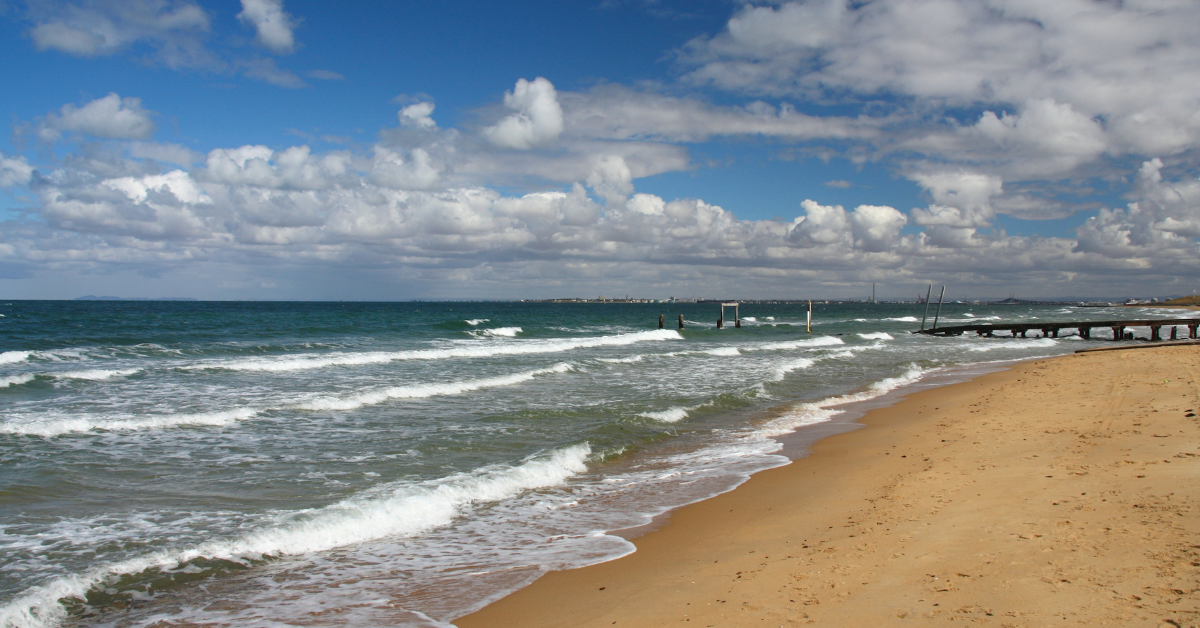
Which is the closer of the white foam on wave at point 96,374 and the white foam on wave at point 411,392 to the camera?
the white foam on wave at point 411,392

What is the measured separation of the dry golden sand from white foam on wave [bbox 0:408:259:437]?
9498 millimetres

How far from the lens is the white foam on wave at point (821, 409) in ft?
38.2

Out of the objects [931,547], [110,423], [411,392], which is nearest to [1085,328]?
[411,392]

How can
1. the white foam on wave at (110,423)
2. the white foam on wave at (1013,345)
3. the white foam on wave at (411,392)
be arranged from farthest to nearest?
the white foam on wave at (1013,345), the white foam on wave at (411,392), the white foam on wave at (110,423)

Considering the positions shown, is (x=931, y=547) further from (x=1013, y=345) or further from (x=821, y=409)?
(x=1013, y=345)

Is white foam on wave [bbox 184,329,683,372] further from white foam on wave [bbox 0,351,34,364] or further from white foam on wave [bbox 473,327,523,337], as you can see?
white foam on wave [bbox 473,327,523,337]

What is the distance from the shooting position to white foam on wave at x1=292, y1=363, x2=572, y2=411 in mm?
13516

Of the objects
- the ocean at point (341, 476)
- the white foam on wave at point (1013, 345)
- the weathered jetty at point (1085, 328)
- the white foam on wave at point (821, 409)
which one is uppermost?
the weathered jetty at point (1085, 328)

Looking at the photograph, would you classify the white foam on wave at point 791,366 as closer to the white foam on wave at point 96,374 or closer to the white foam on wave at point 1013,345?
the white foam on wave at point 1013,345

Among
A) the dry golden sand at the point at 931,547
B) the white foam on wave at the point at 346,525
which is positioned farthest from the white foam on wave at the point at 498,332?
the dry golden sand at the point at 931,547

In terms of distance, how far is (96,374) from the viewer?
57.3ft

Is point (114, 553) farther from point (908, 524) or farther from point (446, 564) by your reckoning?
point (908, 524)

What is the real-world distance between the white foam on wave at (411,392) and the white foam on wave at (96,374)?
26.7 feet

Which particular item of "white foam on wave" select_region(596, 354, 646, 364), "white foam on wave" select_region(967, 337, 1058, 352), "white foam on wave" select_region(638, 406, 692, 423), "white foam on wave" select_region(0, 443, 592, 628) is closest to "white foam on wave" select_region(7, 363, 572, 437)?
"white foam on wave" select_region(638, 406, 692, 423)
